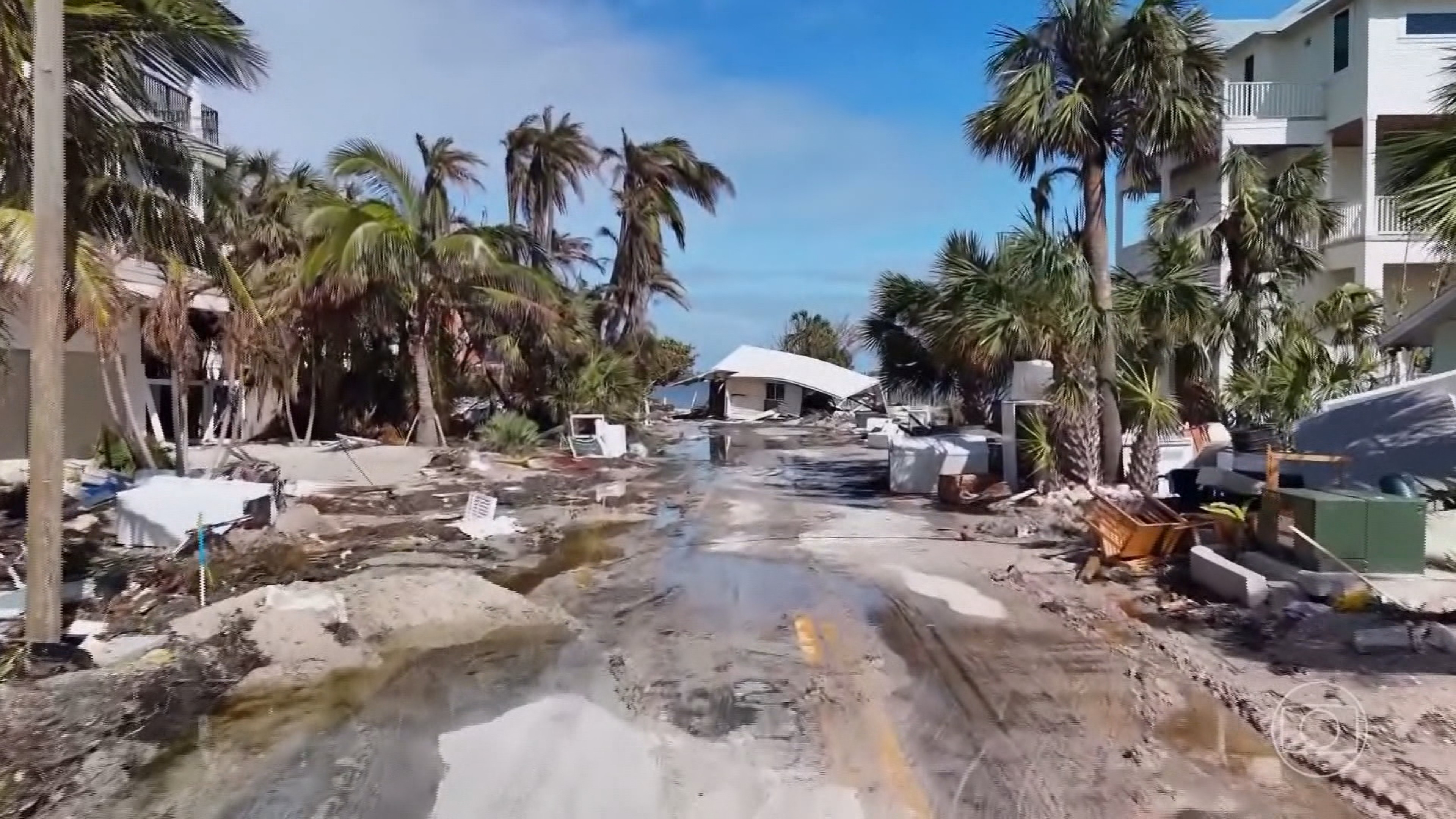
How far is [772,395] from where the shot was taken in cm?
5725

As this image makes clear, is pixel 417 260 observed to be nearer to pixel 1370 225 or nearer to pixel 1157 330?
pixel 1157 330

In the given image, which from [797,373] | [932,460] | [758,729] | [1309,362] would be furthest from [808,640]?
[797,373]

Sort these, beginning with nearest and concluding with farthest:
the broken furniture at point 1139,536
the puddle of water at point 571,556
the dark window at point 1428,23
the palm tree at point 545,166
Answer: the puddle of water at point 571,556 → the broken furniture at point 1139,536 → the dark window at point 1428,23 → the palm tree at point 545,166

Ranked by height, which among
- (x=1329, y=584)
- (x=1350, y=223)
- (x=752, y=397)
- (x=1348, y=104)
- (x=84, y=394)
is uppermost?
(x=1348, y=104)

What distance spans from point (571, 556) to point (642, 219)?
28.4 m

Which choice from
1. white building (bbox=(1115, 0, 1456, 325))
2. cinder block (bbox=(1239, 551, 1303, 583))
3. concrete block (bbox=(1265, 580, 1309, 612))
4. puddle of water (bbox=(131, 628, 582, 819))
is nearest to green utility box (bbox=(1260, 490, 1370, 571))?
cinder block (bbox=(1239, 551, 1303, 583))

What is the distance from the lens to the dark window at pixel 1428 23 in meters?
24.3

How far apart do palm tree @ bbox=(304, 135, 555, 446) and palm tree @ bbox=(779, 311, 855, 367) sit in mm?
43865

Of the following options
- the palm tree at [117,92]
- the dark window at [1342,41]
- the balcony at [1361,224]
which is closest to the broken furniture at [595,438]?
the palm tree at [117,92]

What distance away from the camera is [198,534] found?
10.3 meters

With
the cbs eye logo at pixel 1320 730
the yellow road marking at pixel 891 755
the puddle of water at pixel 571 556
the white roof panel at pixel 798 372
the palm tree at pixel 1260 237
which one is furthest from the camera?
the white roof panel at pixel 798 372

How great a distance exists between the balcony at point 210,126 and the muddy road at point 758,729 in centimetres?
2309

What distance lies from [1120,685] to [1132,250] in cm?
2718

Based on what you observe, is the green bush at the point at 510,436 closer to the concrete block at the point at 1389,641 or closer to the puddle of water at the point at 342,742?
the puddle of water at the point at 342,742
